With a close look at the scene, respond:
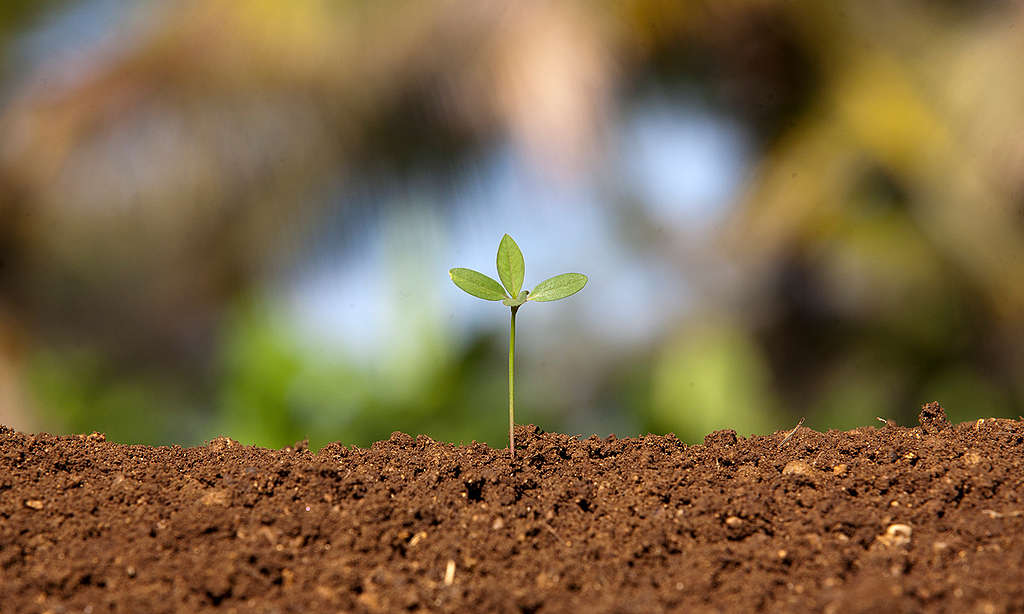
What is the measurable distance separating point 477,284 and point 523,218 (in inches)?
19.2

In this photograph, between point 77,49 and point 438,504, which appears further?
point 77,49

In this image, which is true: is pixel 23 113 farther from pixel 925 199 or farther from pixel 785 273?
pixel 925 199

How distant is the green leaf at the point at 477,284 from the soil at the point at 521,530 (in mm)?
255

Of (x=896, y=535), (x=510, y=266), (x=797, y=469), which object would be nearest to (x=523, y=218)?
(x=510, y=266)

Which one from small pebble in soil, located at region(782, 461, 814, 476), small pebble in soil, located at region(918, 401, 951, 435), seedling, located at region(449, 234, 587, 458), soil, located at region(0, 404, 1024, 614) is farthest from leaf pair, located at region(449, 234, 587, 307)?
small pebble in soil, located at region(918, 401, 951, 435)

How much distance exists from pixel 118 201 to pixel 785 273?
1383 millimetres

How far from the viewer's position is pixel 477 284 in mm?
1382

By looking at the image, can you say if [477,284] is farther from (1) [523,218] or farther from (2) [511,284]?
(1) [523,218]

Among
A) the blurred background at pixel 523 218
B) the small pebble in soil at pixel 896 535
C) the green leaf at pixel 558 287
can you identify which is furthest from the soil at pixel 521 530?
the blurred background at pixel 523 218

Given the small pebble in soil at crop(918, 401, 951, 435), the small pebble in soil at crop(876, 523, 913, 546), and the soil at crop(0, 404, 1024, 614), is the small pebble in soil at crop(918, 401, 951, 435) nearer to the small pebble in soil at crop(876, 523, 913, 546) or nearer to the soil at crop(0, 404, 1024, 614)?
the soil at crop(0, 404, 1024, 614)

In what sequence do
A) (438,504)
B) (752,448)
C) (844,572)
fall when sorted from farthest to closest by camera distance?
(752,448), (438,504), (844,572)

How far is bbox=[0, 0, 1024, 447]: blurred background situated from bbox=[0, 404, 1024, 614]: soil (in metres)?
0.37

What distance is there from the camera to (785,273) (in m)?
1.83

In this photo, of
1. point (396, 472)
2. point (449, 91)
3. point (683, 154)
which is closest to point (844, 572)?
point (396, 472)
